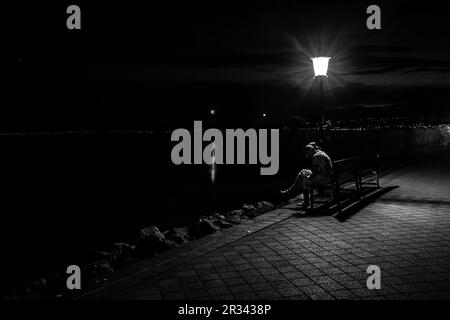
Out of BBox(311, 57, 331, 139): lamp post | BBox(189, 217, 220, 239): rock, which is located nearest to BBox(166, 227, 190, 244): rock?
BBox(189, 217, 220, 239): rock

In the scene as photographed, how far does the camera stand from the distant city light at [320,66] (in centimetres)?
1047

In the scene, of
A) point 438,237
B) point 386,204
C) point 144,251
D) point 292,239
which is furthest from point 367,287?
point 386,204

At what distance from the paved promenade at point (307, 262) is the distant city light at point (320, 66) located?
3.77 meters

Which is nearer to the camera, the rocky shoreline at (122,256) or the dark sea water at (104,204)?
the rocky shoreline at (122,256)

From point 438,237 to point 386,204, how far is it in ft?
9.58

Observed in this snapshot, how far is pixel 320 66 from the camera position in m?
10.5

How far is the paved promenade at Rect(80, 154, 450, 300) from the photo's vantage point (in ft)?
15.8

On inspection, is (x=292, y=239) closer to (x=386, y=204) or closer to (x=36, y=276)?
(x=386, y=204)

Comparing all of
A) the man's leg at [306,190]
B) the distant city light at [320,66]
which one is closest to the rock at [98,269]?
the man's leg at [306,190]

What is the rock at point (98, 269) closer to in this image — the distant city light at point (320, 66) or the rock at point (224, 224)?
the rock at point (224, 224)

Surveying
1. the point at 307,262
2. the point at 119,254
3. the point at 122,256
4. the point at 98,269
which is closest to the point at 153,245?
the point at 122,256

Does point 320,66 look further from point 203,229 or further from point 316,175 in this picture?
point 203,229

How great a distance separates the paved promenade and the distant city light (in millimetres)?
3773

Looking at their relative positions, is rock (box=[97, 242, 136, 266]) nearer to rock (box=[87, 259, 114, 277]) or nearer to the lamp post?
rock (box=[87, 259, 114, 277])
